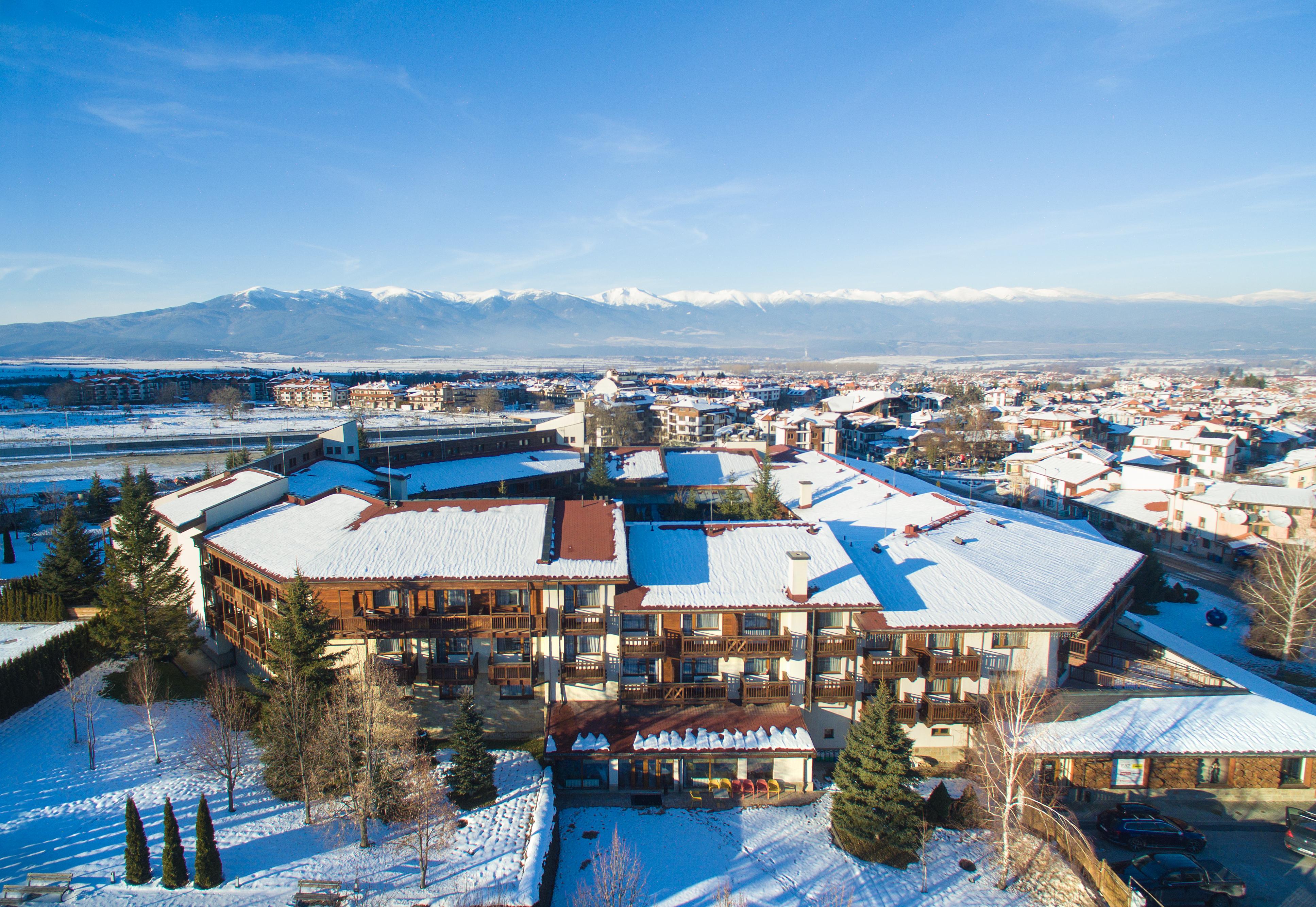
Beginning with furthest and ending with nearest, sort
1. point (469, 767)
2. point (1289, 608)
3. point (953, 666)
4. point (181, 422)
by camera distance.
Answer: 1. point (181, 422)
2. point (1289, 608)
3. point (953, 666)
4. point (469, 767)

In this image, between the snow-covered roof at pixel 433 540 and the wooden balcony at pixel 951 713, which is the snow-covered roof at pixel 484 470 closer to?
the snow-covered roof at pixel 433 540

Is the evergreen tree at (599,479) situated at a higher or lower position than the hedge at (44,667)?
higher

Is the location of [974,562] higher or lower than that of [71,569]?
higher

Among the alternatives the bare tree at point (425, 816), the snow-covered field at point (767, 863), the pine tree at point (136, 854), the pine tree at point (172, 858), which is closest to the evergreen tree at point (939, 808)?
the snow-covered field at point (767, 863)

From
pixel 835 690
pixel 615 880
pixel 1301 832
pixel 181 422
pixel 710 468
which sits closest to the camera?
pixel 615 880

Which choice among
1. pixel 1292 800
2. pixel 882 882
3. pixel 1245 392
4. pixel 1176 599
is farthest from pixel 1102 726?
pixel 1245 392

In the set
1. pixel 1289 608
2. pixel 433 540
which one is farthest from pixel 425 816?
pixel 1289 608

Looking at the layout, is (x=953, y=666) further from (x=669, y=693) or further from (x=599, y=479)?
(x=599, y=479)
